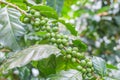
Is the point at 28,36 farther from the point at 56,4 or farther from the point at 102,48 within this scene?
the point at 102,48

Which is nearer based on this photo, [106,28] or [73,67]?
[73,67]

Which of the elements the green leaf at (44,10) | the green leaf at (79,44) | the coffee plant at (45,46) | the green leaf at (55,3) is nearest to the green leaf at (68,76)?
the coffee plant at (45,46)

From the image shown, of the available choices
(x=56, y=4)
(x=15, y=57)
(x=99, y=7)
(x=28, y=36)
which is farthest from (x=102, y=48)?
(x=15, y=57)

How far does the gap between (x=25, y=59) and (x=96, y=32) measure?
2256 millimetres

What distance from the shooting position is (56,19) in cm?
95

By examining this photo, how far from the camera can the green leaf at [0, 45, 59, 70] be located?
2.52 ft

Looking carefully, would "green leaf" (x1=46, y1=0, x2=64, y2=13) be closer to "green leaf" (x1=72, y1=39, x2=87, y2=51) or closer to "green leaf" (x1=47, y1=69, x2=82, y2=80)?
"green leaf" (x1=72, y1=39, x2=87, y2=51)

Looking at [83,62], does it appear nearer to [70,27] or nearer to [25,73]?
[70,27]

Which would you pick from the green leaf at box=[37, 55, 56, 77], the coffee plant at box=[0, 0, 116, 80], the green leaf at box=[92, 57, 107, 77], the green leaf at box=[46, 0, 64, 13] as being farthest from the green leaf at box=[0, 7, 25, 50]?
the green leaf at box=[46, 0, 64, 13]

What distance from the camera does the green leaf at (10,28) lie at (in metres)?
0.84

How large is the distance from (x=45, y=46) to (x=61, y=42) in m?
0.05

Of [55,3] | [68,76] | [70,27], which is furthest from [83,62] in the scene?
[55,3]

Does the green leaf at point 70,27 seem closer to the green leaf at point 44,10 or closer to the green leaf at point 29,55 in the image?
the green leaf at point 44,10

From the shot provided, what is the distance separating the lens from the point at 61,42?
851mm
